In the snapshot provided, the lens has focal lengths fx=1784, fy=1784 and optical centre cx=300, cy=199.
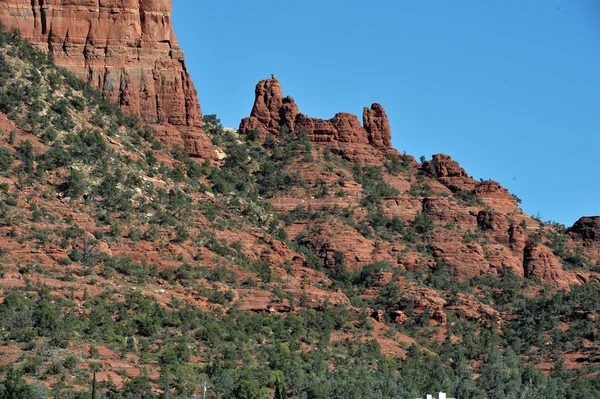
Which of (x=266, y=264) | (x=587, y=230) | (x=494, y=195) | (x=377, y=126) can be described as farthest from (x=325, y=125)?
(x=266, y=264)

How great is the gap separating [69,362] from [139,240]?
65.9ft

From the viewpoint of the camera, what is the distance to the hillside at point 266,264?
99.4 m

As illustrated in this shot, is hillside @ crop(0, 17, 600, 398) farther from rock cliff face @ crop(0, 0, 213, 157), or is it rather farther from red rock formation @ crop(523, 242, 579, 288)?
rock cliff face @ crop(0, 0, 213, 157)

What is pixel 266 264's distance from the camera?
386 feet

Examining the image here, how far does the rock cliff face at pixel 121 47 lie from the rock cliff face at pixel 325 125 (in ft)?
44.4

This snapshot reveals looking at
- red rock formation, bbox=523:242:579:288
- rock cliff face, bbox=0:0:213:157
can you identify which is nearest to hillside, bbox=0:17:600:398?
red rock formation, bbox=523:242:579:288

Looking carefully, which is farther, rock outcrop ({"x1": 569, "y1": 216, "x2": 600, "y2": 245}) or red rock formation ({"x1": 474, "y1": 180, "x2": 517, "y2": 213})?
rock outcrop ({"x1": 569, "y1": 216, "x2": 600, "y2": 245})

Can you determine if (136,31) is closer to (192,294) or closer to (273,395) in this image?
(192,294)

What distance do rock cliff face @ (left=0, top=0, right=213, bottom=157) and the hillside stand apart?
2.16m

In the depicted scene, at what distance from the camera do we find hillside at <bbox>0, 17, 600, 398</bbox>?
99.4 meters

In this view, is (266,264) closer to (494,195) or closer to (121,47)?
(121,47)

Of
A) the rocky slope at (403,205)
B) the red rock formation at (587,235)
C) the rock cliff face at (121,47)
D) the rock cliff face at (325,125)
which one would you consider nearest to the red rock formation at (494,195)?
the rocky slope at (403,205)

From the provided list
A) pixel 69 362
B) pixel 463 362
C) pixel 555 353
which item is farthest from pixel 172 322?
pixel 555 353

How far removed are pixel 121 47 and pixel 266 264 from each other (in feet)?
74.3
